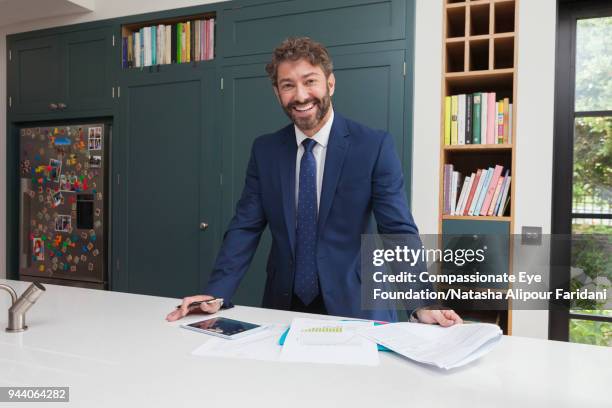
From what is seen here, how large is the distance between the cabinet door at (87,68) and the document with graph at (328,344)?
9.31 feet

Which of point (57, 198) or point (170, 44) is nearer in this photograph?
point (170, 44)

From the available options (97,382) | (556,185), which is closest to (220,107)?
(556,185)

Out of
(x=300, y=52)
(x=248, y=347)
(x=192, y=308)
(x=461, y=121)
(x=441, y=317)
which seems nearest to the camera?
(x=248, y=347)

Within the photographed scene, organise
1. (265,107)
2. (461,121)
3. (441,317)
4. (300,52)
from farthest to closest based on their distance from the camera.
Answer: (265,107)
(461,121)
(300,52)
(441,317)

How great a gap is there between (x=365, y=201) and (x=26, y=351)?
3.63 feet

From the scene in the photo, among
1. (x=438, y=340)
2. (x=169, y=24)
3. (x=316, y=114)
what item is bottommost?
(x=438, y=340)

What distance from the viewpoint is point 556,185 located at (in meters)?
2.61

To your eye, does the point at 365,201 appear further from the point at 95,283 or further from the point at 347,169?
the point at 95,283

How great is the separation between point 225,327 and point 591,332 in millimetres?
2274

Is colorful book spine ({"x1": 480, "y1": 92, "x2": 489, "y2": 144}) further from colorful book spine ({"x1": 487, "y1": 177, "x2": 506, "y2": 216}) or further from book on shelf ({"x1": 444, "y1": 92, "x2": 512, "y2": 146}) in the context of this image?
colorful book spine ({"x1": 487, "y1": 177, "x2": 506, "y2": 216})

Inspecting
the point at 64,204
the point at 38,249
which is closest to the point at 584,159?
the point at 64,204

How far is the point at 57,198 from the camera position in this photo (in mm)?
3580

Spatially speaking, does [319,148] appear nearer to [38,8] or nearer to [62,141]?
[62,141]

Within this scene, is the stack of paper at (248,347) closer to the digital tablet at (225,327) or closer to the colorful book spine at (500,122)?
the digital tablet at (225,327)
